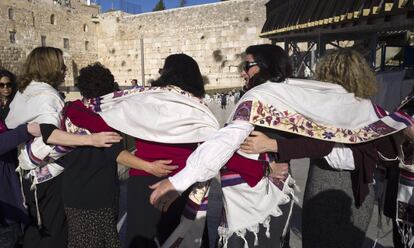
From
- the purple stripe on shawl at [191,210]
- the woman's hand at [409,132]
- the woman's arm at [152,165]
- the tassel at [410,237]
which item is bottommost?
the tassel at [410,237]

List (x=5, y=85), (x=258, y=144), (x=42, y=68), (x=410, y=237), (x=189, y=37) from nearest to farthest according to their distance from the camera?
(x=258, y=144), (x=410, y=237), (x=42, y=68), (x=5, y=85), (x=189, y=37)

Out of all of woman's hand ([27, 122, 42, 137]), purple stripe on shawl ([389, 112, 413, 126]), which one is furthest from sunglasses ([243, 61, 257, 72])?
woman's hand ([27, 122, 42, 137])

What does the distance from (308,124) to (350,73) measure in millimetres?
407

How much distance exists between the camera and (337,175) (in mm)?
1993

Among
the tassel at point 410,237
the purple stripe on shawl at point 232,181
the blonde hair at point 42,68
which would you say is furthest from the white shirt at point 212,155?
the blonde hair at point 42,68

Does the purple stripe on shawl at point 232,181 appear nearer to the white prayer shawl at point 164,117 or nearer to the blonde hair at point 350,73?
the white prayer shawl at point 164,117

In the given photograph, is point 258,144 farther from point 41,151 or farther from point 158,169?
point 41,151

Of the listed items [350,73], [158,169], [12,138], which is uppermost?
[350,73]

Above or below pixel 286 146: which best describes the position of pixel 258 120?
above

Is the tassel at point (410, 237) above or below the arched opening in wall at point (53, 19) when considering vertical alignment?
below

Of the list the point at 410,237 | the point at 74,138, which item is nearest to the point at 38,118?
the point at 74,138

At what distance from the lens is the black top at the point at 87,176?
216cm

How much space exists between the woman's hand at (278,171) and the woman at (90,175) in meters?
0.84

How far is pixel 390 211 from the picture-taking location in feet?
7.32
